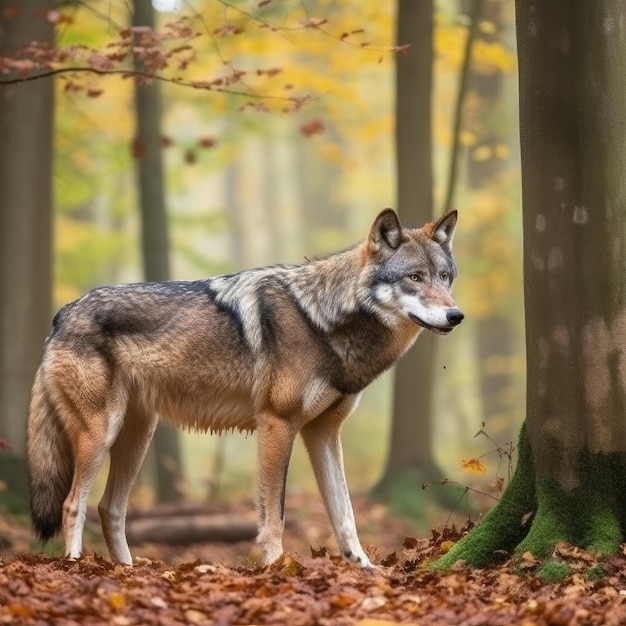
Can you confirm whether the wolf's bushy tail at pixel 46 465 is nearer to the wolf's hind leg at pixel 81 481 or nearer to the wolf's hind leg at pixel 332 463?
the wolf's hind leg at pixel 81 481

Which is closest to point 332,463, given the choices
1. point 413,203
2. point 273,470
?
point 273,470

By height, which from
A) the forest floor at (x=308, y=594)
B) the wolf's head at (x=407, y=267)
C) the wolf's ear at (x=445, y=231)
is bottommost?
the forest floor at (x=308, y=594)

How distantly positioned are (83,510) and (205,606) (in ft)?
8.15

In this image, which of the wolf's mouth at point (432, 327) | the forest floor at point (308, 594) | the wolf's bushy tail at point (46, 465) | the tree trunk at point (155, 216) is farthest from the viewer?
the tree trunk at point (155, 216)

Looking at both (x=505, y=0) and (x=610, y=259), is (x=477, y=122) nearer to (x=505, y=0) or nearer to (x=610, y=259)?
(x=505, y=0)

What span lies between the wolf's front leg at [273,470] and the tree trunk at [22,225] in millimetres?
4805

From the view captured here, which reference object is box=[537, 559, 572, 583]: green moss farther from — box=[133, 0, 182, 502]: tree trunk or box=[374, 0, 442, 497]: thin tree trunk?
box=[133, 0, 182, 502]: tree trunk

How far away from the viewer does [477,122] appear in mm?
20953

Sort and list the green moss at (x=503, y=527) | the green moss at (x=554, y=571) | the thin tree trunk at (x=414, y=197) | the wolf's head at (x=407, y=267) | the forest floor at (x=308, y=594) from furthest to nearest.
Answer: the thin tree trunk at (x=414, y=197) → the wolf's head at (x=407, y=267) → the green moss at (x=503, y=527) → the green moss at (x=554, y=571) → the forest floor at (x=308, y=594)

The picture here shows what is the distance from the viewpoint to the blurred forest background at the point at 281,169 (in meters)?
10.9

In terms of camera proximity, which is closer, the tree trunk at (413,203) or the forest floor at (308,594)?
the forest floor at (308,594)

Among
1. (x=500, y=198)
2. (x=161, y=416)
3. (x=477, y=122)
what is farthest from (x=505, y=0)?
(x=161, y=416)

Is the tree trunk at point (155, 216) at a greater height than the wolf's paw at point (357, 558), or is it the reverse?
the tree trunk at point (155, 216)

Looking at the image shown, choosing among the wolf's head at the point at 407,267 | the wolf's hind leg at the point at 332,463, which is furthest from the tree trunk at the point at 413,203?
the wolf's hind leg at the point at 332,463
